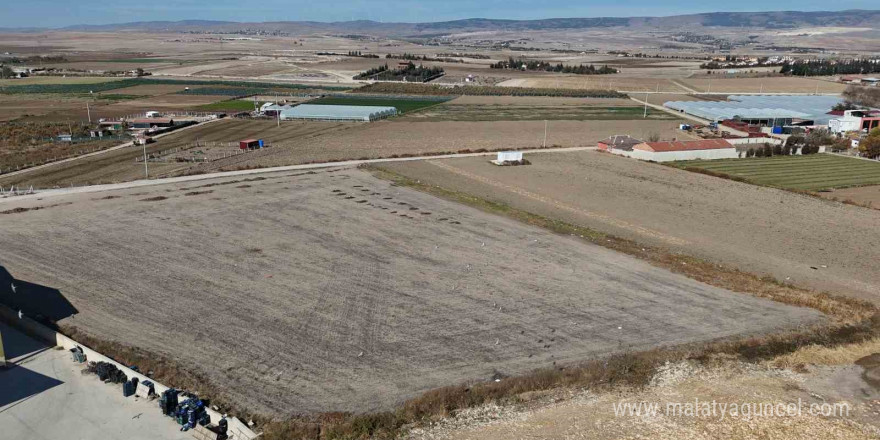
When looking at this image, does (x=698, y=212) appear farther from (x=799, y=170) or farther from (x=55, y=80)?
(x=55, y=80)

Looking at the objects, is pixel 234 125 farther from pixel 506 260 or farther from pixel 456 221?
pixel 506 260

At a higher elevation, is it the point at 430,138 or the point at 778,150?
the point at 430,138

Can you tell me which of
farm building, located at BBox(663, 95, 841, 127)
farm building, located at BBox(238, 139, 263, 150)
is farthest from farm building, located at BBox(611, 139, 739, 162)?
farm building, located at BBox(238, 139, 263, 150)

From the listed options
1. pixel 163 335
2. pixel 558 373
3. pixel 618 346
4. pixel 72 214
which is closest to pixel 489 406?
pixel 558 373

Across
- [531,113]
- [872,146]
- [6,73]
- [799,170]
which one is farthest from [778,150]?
[6,73]

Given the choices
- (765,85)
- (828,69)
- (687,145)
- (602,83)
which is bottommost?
(687,145)

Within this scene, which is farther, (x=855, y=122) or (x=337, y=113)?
(x=337, y=113)

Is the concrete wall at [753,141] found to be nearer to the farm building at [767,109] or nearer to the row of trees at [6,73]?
the farm building at [767,109]
